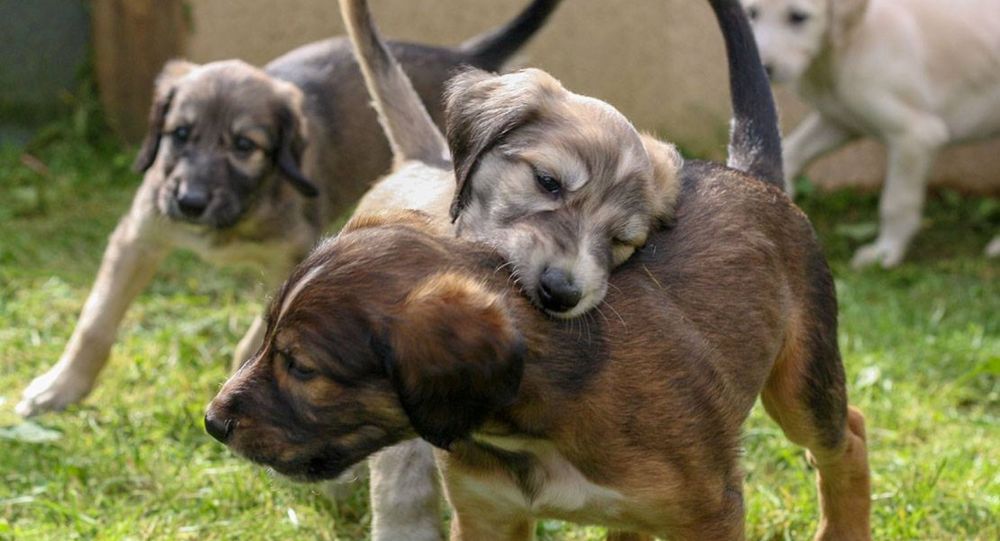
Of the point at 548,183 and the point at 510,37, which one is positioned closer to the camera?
the point at 548,183

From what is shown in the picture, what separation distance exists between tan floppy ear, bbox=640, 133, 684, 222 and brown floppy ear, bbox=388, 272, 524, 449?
988 mm

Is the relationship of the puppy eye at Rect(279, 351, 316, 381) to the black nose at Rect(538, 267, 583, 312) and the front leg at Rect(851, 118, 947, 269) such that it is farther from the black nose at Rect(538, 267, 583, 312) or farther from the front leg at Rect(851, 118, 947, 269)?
the front leg at Rect(851, 118, 947, 269)

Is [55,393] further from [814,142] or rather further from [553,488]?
[814,142]

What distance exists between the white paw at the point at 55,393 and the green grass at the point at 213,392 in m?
0.08

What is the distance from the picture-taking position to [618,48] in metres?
8.59

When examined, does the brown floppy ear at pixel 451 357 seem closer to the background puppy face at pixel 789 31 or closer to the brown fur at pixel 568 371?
the brown fur at pixel 568 371

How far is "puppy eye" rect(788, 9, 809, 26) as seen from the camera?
7.30 metres

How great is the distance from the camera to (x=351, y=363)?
106 inches

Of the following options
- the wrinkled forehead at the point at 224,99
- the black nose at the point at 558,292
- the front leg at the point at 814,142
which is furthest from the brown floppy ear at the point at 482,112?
the front leg at the point at 814,142

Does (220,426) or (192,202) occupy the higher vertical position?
(220,426)

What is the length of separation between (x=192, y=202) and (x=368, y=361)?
2798mm

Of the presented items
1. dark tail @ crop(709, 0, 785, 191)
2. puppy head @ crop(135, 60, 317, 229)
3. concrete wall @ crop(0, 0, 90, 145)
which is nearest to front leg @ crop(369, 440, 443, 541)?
dark tail @ crop(709, 0, 785, 191)

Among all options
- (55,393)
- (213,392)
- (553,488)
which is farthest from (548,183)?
(55,393)

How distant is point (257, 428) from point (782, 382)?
146 centimetres
